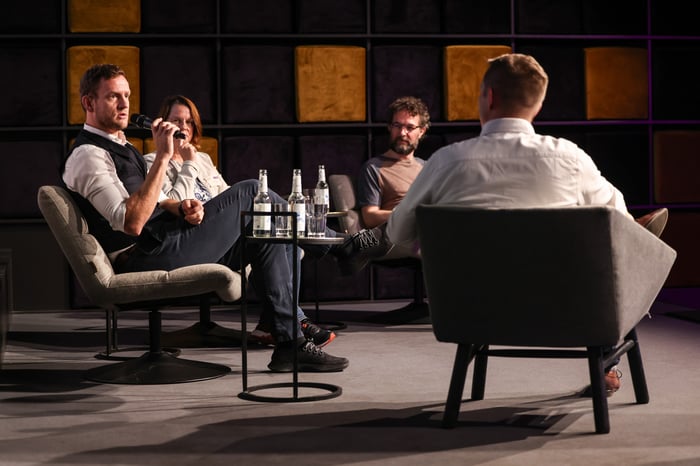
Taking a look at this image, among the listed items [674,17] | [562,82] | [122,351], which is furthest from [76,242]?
[674,17]

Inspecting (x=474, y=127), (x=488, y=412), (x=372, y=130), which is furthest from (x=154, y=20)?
(x=488, y=412)

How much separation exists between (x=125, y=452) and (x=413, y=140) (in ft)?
10.6

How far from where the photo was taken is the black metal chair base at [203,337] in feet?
16.1

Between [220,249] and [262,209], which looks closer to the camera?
[262,209]

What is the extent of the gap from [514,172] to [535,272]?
0.29m

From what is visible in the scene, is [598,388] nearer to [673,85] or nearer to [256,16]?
[256,16]

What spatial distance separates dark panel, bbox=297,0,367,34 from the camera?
6.51 m

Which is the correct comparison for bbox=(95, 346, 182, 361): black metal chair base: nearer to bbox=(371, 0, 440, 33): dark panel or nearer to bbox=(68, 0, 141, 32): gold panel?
bbox=(68, 0, 141, 32): gold panel

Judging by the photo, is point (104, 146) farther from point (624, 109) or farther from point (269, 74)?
point (624, 109)

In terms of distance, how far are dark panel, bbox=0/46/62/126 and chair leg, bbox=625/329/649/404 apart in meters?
4.17

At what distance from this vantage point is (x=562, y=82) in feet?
22.2

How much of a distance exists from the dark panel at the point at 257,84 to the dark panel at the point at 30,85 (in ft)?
3.41

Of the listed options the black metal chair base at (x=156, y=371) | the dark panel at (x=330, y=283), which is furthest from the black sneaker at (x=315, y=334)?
the dark panel at (x=330, y=283)

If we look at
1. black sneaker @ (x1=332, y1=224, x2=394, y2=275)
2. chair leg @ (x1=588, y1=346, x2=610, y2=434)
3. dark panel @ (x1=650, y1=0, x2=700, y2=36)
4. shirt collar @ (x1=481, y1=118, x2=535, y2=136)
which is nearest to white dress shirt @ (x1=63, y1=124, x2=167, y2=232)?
black sneaker @ (x1=332, y1=224, x2=394, y2=275)
